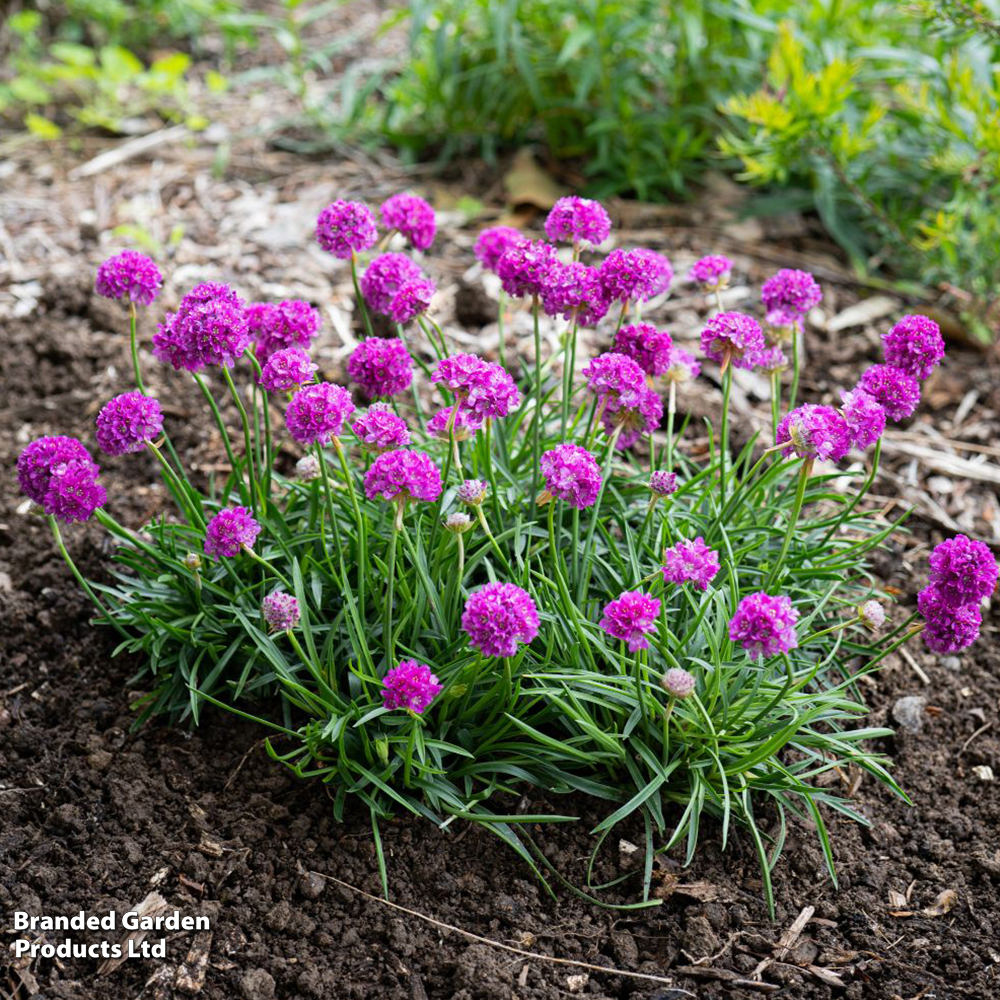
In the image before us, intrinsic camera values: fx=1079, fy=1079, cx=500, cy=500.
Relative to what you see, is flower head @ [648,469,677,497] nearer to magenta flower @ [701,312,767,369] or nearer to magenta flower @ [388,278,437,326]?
magenta flower @ [701,312,767,369]

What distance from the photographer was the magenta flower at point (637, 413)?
2365 mm

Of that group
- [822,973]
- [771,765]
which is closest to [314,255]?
[771,765]

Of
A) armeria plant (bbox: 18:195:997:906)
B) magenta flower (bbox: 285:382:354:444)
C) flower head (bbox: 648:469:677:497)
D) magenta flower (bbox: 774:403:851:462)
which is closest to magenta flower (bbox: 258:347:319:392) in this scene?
armeria plant (bbox: 18:195:997:906)

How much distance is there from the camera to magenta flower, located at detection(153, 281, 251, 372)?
2.21m

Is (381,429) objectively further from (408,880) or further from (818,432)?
(408,880)

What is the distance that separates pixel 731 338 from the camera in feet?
7.92

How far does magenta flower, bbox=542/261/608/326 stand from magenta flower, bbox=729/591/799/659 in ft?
2.61

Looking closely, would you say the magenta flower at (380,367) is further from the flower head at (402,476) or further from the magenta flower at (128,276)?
the magenta flower at (128,276)

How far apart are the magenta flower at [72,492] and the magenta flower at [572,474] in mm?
962

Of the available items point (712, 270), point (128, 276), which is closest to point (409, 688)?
point (128, 276)

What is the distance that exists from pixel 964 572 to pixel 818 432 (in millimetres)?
385

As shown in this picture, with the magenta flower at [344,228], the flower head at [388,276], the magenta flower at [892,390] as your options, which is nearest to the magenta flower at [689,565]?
the magenta flower at [892,390]

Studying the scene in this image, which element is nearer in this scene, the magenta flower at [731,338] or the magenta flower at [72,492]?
the magenta flower at [72,492]

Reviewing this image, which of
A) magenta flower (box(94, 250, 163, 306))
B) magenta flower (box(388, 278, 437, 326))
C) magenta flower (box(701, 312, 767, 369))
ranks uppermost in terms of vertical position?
magenta flower (box(94, 250, 163, 306))
